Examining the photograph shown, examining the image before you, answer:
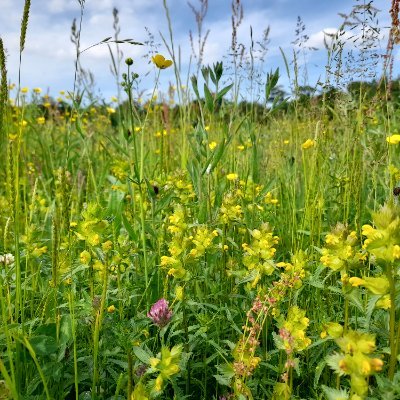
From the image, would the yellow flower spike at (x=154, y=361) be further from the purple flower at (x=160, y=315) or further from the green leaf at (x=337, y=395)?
the green leaf at (x=337, y=395)

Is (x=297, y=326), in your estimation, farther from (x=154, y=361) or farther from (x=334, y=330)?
(x=154, y=361)

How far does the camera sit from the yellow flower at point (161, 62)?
1892 mm

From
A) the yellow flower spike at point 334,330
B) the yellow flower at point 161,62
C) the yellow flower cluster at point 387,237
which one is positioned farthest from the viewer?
the yellow flower at point 161,62

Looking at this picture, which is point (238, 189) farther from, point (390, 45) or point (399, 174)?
point (390, 45)

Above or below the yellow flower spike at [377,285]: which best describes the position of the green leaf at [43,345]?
below

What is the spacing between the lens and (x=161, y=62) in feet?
6.32

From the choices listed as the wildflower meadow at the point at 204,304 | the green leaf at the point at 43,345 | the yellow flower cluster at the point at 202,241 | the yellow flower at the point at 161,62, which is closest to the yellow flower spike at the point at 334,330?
the wildflower meadow at the point at 204,304

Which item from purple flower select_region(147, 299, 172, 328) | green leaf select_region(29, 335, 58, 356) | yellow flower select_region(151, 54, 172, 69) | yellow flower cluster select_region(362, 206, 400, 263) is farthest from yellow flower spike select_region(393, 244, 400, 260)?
yellow flower select_region(151, 54, 172, 69)

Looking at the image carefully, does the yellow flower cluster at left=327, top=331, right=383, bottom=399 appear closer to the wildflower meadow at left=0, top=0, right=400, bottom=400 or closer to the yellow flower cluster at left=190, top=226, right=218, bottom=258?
the wildflower meadow at left=0, top=0, right=400, bottom=400

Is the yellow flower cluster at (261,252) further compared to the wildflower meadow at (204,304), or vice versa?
the yellow flower cluster at (261,252)

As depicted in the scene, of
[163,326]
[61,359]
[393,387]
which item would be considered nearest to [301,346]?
[393,387]

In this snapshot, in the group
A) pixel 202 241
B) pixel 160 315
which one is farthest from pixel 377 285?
pixel 202 241

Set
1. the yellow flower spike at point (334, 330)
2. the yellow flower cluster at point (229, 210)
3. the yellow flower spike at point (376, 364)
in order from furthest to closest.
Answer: the yellow flower cluster at point (229, 210)
the yellow flower spike at point (334, 330)
the yellow flower spike at point (376, 364)

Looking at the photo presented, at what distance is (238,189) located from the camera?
2053 mm
